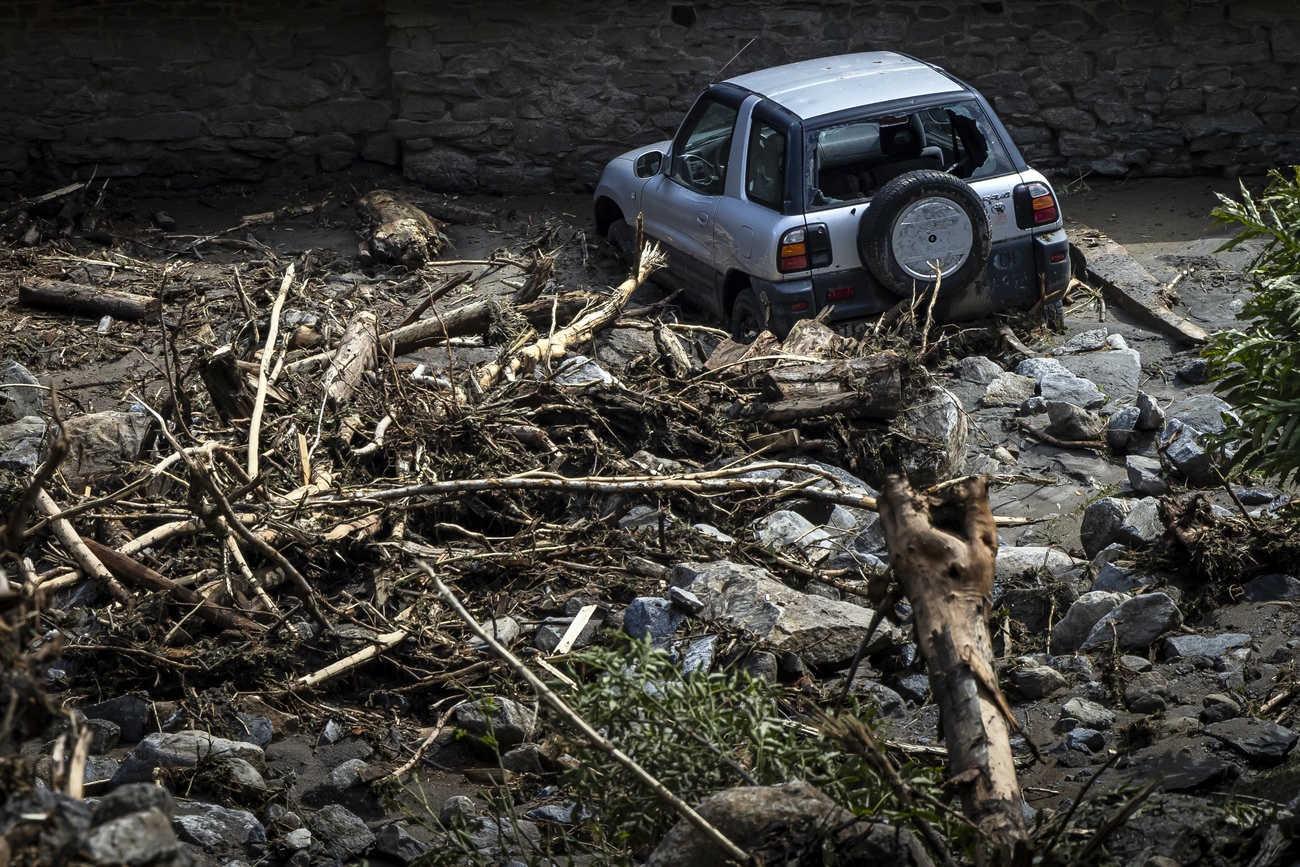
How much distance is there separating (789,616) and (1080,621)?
1.09 m

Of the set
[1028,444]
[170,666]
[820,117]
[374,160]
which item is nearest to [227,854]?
[170,666]

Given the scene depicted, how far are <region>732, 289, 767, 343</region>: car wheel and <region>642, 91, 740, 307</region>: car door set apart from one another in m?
0.34

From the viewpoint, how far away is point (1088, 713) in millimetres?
3578

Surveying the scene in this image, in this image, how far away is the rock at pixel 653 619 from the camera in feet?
13.1

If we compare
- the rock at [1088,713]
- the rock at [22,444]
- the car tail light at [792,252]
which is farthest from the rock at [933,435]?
the rock at [22,444]

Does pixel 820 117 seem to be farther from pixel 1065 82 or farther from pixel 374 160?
pixel 374 160

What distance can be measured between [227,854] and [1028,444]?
432cm

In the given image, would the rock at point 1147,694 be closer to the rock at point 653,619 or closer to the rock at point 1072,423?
the rock at point 653,619

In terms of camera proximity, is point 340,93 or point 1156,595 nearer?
point 1156,595

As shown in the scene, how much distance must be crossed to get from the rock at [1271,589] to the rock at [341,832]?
3.27 meters

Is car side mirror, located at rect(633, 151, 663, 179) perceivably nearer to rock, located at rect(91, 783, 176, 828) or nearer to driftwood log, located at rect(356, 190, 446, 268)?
driftwood log, located at rect(356, 190, 446, 268)

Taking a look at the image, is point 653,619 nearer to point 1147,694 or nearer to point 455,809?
point 455,809

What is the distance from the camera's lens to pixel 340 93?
34.5ft

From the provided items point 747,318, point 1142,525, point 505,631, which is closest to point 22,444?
point 505,631
